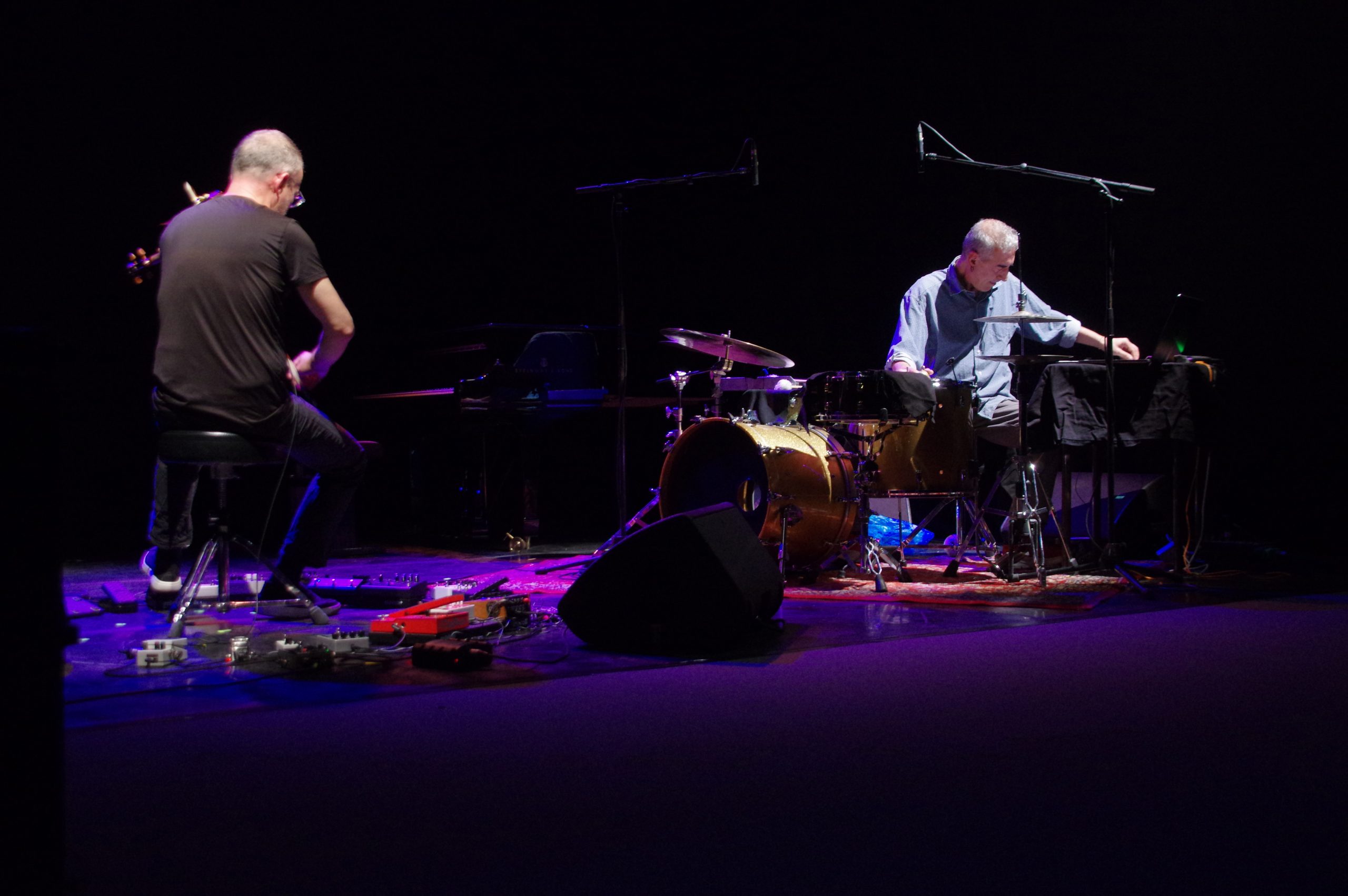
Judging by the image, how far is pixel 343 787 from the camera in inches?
71.6

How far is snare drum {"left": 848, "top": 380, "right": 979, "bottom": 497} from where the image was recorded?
4.71m

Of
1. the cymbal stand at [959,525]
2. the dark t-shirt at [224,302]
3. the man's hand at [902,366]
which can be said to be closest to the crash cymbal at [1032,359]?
the man's hand at [902,366]

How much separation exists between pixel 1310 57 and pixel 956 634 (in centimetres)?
437

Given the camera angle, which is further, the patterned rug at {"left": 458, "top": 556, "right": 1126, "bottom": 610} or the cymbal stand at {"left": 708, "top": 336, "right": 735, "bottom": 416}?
the cymbal stand at {"left": 708, "top": 336, "right": 735, "bottom": 416}

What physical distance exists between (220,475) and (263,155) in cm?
110

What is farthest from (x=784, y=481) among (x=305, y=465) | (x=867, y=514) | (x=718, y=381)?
(x=305, y=465)

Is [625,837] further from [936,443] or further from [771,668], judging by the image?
[936,443]

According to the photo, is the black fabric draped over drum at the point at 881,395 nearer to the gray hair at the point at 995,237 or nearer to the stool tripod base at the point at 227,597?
the gray hair at the point at 995,237

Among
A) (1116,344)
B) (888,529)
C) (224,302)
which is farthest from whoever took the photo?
(888,529)

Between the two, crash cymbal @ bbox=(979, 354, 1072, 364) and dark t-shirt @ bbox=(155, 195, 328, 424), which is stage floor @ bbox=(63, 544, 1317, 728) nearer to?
dark t-shirt @ bbox=(155, 195, 328, 424)

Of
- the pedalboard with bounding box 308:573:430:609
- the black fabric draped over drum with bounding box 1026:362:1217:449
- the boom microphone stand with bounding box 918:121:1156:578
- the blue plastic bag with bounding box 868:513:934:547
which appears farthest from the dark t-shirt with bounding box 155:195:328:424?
the blue plastic bag with bounding box 868:513:934:547

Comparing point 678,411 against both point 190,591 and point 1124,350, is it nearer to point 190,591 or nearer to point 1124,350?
point 1124,350

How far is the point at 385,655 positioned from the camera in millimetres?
2988

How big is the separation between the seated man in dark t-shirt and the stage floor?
0.64 metres
